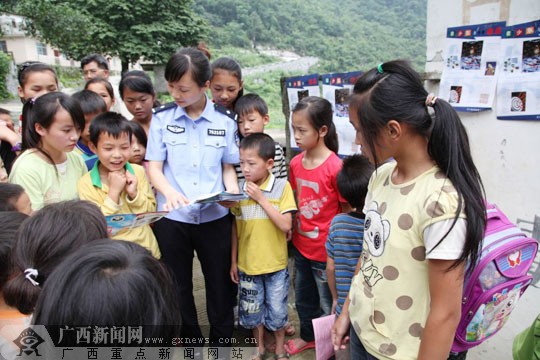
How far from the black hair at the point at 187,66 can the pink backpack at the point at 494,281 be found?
1.57 metres

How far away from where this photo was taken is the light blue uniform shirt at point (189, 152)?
83.3 inches

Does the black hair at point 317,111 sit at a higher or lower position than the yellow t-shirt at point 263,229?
higher

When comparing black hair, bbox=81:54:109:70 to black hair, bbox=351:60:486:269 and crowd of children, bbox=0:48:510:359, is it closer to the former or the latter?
crowd of children, bbox=0:48:510:359

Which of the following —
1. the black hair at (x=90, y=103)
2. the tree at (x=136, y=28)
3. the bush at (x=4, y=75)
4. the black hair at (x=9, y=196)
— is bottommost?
the black hair at (x=9, y=196)

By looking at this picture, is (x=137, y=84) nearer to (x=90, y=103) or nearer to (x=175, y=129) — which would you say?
(x=90, y=103)

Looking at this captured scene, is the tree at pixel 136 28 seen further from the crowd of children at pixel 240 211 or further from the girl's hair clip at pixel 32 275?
the girl's hair clip at pixel 32 275

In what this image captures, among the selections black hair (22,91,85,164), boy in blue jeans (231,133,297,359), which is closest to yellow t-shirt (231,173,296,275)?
boy in blue jeans (231,133,297,359)

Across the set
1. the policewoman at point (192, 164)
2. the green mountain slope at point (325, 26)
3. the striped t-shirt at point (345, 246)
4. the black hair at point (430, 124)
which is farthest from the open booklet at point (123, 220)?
the green mountain slope at point (325, 26)

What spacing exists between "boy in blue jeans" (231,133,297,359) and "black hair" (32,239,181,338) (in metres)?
1.21

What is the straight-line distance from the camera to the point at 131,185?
2.05 m

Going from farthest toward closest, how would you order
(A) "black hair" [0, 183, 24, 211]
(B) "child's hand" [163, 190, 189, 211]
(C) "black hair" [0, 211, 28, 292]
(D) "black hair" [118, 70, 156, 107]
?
(D) "black hair" [118, 70, 156, 107] < (B) "child's hand" [163, 190, 189, 211] < (A) "black hair" [0, 183, 24, 211] < (C) "black hair" [0, 211, 28, 292]

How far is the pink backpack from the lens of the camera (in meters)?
1.17

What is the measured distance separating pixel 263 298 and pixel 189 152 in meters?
1.03

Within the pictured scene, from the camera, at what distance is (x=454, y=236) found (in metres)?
1.00
